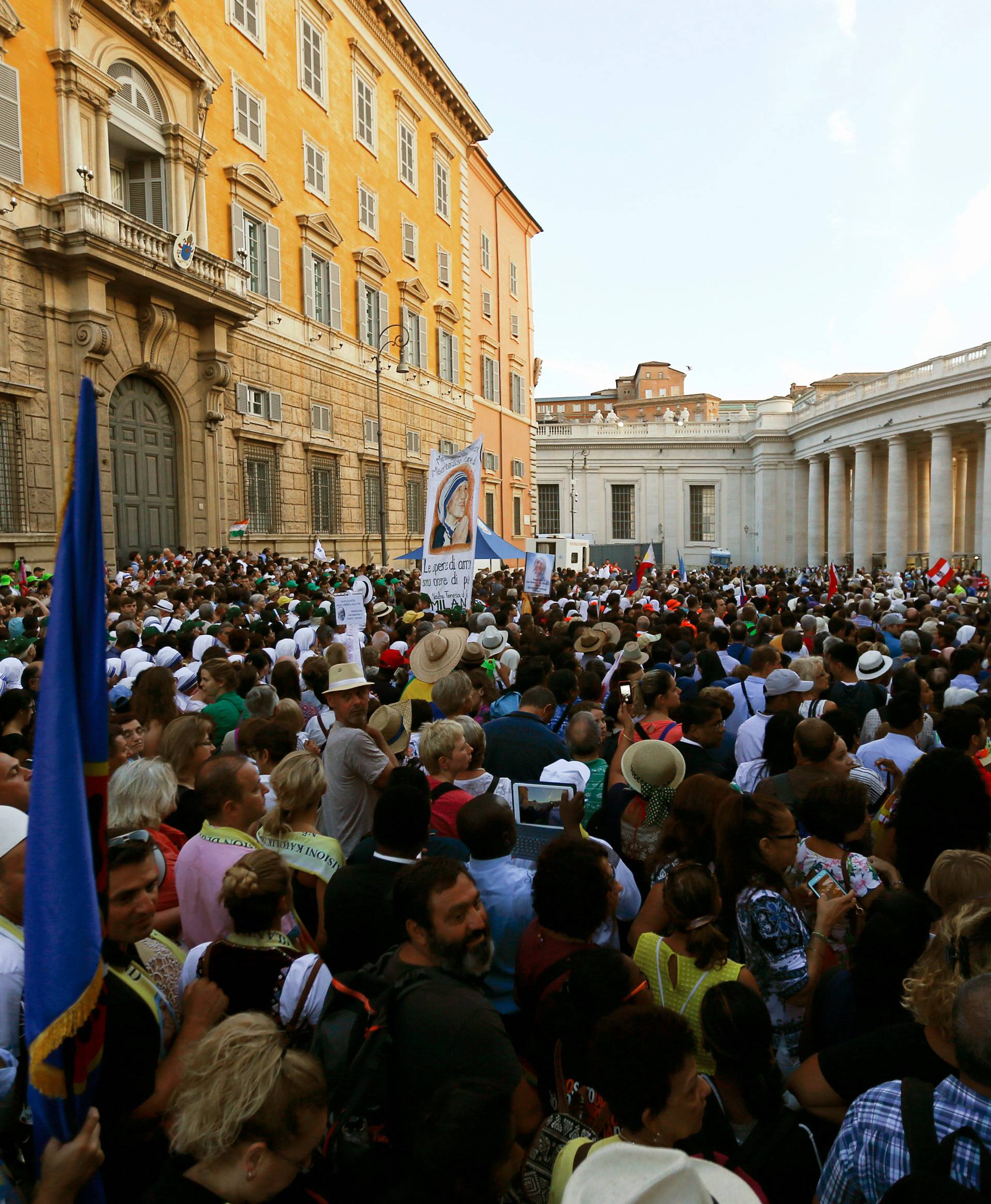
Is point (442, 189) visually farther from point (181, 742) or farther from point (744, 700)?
point (181, 742)

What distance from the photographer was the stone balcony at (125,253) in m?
15.9

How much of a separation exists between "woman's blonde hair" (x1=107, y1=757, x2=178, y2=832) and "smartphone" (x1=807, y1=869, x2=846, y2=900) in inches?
103

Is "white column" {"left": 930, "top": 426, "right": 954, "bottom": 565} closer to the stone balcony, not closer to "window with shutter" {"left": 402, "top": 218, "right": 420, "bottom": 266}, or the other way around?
"window with shutter" {"left": 402, "top": 218, "right": 420, "bottom": 266}

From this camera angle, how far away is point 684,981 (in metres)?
2.71

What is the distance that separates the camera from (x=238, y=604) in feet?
38.7

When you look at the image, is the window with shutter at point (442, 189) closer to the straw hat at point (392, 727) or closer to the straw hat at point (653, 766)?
the straw hat at point (392, 727)

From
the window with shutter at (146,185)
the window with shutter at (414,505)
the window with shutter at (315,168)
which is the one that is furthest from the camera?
the window with shutter at (414,505)

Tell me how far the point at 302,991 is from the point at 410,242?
3212 centimetres

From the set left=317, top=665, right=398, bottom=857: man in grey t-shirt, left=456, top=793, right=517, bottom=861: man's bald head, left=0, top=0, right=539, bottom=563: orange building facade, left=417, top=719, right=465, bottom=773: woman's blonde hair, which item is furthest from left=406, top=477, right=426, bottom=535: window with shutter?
left=456, top=793, right=517, bottom=861: man's bald head

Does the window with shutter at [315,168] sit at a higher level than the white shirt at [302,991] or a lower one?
higher

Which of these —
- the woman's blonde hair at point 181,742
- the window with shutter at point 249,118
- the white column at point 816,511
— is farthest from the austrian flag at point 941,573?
the white column at point 816,511

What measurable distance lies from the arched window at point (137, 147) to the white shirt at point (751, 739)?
18745mm

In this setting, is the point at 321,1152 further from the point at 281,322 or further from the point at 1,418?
the point at 281,322

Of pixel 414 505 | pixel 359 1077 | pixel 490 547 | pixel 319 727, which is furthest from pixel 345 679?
pixel 414 505
